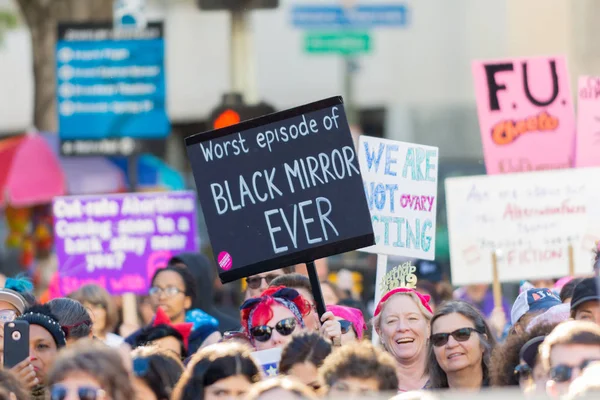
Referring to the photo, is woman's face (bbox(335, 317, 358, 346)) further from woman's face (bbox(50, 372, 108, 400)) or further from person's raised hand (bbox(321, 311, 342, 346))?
woman's face (bbox(50, 372, 108, 400))

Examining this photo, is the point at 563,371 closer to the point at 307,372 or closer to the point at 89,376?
the point at 307,372

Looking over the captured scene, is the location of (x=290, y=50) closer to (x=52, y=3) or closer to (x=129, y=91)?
(x=52, y=3)

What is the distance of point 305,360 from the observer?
5.76 m

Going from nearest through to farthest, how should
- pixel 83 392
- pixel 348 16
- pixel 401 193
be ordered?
pixel 83 392
pixel 401 193
pixel 348 16

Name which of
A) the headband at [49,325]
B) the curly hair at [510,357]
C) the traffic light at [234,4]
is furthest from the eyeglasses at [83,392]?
the traffic light at [234,4]

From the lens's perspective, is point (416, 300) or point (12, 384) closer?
point (12, 384)

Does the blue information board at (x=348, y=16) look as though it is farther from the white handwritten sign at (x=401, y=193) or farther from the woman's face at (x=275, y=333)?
the woman's face at (x=275, y=333)

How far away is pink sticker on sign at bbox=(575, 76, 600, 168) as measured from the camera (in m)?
9.36

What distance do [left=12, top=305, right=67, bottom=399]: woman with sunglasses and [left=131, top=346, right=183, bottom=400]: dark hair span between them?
2.37 ft

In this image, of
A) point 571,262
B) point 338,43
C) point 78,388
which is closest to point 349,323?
point 78,388

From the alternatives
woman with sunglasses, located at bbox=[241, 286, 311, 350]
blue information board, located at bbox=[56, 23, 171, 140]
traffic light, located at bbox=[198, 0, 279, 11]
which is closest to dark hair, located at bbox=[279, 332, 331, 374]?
woman with sunglasses, located at bbox=[241, 286, 311, 350]

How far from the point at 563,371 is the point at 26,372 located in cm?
239

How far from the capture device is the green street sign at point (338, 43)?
46.3 ft

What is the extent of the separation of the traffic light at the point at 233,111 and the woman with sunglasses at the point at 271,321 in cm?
385
